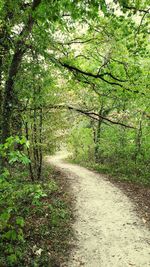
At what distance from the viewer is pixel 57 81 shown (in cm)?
1112

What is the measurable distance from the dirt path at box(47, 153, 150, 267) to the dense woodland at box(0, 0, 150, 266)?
1498mm

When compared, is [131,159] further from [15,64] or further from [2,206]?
[2,206]

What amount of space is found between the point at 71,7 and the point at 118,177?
1112 centimetres

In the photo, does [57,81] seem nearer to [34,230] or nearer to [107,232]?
[34,230]

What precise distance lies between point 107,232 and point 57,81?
21.8 ft

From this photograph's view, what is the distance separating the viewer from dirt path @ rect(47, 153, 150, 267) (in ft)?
19.5

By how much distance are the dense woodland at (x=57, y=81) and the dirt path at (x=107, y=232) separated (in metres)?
1.50

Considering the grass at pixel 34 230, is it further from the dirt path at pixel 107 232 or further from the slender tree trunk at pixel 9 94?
the slender tree trunk at pixel 9 94

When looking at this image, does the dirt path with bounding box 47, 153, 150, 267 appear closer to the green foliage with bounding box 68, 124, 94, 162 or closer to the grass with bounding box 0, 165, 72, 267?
the grass with bounding box 0, 165, 72, 267

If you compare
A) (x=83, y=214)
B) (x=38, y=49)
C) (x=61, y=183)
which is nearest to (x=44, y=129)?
(x=61, y=183)

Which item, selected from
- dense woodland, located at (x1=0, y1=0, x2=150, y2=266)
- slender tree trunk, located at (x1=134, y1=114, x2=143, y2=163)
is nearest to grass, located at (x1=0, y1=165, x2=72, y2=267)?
dense woodland, located at (x1=0, y1=0, x2=150, y2=266)

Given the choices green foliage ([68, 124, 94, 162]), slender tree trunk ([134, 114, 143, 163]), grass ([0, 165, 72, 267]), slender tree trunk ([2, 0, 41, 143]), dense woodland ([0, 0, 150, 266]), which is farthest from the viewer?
green foliage ([68, 124, 94, 162])

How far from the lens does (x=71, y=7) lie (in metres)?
4.98

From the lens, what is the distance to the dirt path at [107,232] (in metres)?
5.96
